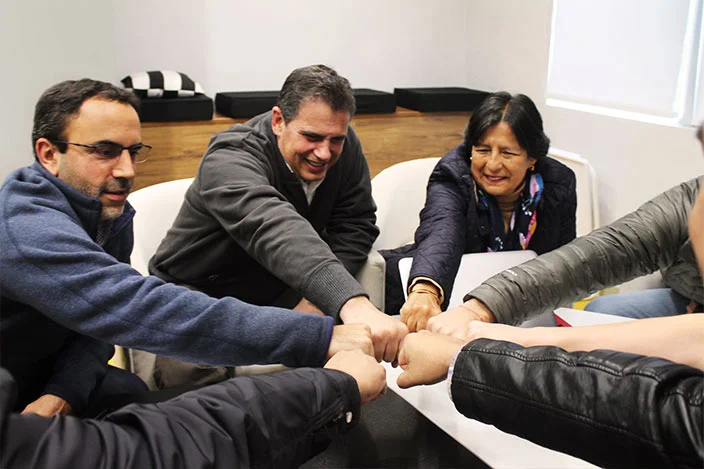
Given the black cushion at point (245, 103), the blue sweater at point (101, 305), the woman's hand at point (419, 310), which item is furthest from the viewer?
the black cushion at point (245, 103)

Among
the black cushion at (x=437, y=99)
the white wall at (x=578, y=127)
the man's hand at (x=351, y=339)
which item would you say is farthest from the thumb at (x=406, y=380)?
the black cushion at (x=437, y=99)

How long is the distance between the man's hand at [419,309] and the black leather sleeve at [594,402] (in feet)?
2.22

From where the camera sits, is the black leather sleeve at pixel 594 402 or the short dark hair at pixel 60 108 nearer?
the black leather sleeve at pixel 594 402

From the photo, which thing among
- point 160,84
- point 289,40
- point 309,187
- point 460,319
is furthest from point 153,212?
point 289,40

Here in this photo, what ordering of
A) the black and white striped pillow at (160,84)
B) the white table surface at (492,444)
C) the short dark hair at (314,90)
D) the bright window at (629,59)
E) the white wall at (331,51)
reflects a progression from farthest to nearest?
the black and white striped pillow at (160,84) → the bright window at (629,59) → the white wall at (331,51) → the short dark hair at (314,90) → the white table surface at (492,444)

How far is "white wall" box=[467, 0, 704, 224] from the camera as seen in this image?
10.4 ft

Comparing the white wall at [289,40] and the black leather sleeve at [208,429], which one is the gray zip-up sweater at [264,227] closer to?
the black leather sleeve at [208,429]

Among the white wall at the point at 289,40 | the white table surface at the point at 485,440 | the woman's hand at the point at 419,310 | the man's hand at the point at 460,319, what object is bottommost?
the white table surface at the point at 485,440

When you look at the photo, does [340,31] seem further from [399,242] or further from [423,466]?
[423,466]

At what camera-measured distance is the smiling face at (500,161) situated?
90.8 inches

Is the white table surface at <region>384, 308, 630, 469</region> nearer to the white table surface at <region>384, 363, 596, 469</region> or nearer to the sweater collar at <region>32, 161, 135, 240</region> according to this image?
the white table surface at <region>384, 363, 596, 469</region>

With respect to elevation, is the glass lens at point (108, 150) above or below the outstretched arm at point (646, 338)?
above

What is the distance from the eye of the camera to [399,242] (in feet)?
9.38

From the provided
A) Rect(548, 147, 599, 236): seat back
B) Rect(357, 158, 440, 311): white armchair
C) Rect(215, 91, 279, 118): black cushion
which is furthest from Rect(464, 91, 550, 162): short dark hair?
Rect(215, 91, 279, 118): black cushion
